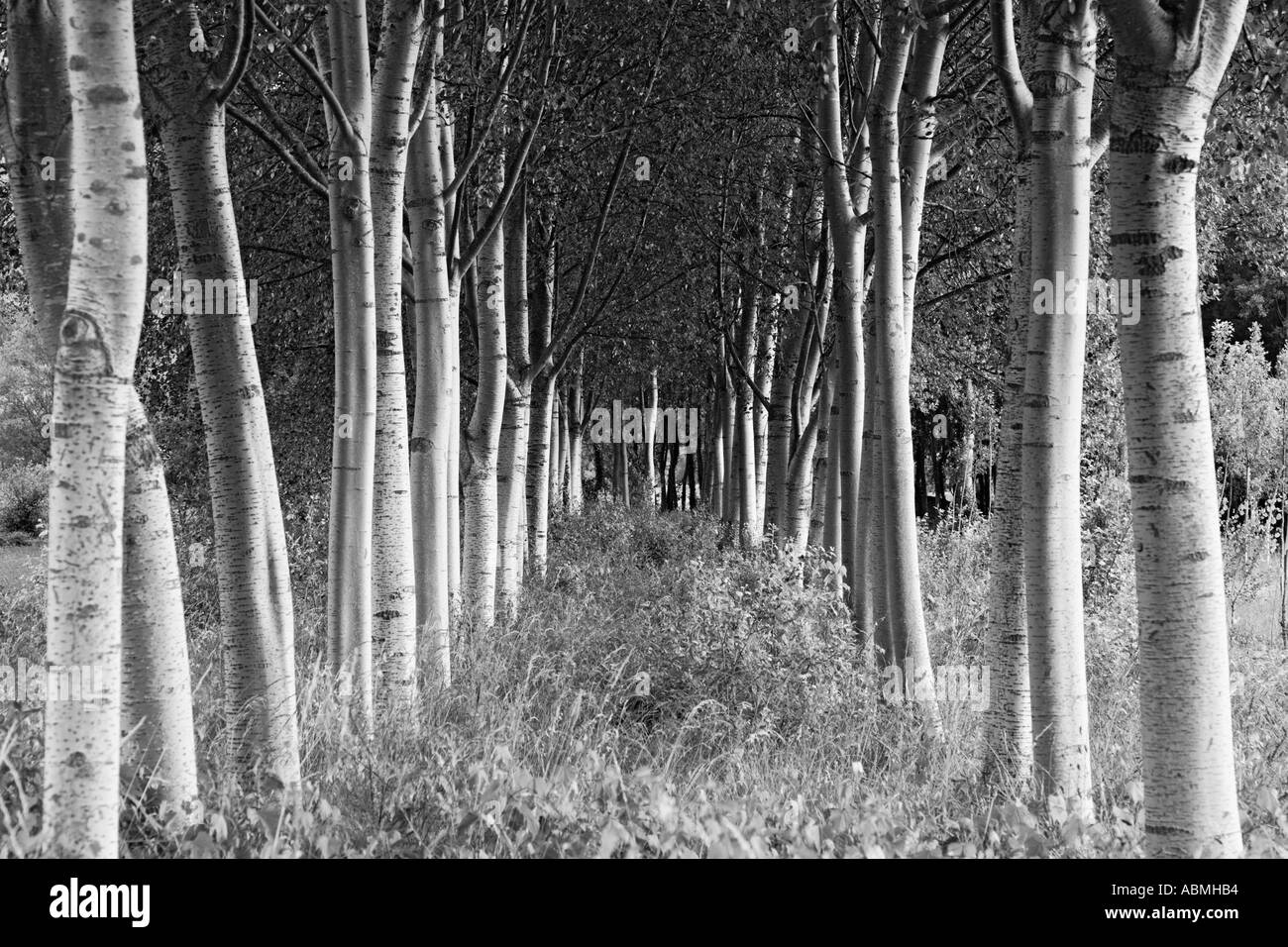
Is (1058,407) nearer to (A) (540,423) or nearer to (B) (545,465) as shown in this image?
(B) (545,465)

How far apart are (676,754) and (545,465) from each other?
8.66m

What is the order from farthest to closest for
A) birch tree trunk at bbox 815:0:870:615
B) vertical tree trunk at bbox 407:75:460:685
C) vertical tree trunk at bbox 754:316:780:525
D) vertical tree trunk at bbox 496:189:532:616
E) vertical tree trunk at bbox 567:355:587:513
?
vertical tree trunk at bbox 567:355:587:513, vertical tree trunk at bbox 754:316:780:525, vertical tree trunk at bbox 496:189:532:616, birch tree trunk at bbox 815:0:870:615, vertical tree trunk at bbox 407:75:460:685

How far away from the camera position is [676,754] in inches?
239

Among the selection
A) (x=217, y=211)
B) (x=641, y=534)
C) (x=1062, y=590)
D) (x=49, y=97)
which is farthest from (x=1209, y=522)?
(x=641, y=534)

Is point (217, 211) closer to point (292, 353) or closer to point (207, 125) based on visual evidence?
point (207, 125)

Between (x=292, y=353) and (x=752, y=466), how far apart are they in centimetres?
736

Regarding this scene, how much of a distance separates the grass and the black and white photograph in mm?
36

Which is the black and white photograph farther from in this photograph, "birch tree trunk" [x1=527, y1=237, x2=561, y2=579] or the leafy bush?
the leafy bush

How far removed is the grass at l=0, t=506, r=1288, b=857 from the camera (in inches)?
150

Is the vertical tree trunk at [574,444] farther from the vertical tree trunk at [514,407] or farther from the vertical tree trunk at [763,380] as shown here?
the vertical tree trunk at [514,407]

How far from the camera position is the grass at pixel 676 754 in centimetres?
380

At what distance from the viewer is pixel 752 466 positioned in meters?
17.8

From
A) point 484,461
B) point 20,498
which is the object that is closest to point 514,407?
point 484,461

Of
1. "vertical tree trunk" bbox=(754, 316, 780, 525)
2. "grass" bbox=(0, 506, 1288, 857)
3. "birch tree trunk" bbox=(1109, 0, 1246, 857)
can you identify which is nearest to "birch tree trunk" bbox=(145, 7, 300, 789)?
"grass" bbox=(0, 506, 1288, 857)
